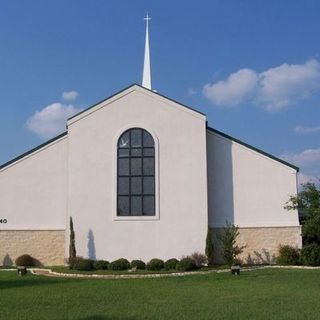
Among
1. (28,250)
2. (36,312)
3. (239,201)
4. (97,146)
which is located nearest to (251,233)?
(239,201)

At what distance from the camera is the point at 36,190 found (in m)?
31.2

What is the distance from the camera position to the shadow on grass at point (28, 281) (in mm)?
20177

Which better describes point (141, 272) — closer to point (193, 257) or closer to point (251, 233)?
point (193, 257)

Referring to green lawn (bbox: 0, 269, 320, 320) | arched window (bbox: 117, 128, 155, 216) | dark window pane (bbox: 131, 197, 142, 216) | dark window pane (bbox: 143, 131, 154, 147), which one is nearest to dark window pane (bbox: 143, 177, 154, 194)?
arched window (bbox: 117, 128, 155, 216)

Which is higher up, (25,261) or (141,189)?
(141,189)

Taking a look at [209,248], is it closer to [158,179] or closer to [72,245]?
[158,179]

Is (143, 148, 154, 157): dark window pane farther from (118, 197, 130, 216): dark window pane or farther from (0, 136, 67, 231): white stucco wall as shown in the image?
(0, 136, 67, 231): white stucco wall

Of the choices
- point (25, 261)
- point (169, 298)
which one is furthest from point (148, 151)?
point (169, 298)

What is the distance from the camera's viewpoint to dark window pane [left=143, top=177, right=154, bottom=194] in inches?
1177

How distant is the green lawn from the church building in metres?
6.77

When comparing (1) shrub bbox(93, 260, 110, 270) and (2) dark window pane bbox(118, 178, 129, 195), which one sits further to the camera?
(2) dark window pane bbox(118, 178, 129, 195)

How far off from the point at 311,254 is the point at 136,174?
32.6 ft

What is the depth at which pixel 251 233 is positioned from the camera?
3009 centimetres

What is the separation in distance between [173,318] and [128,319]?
3.18ft
